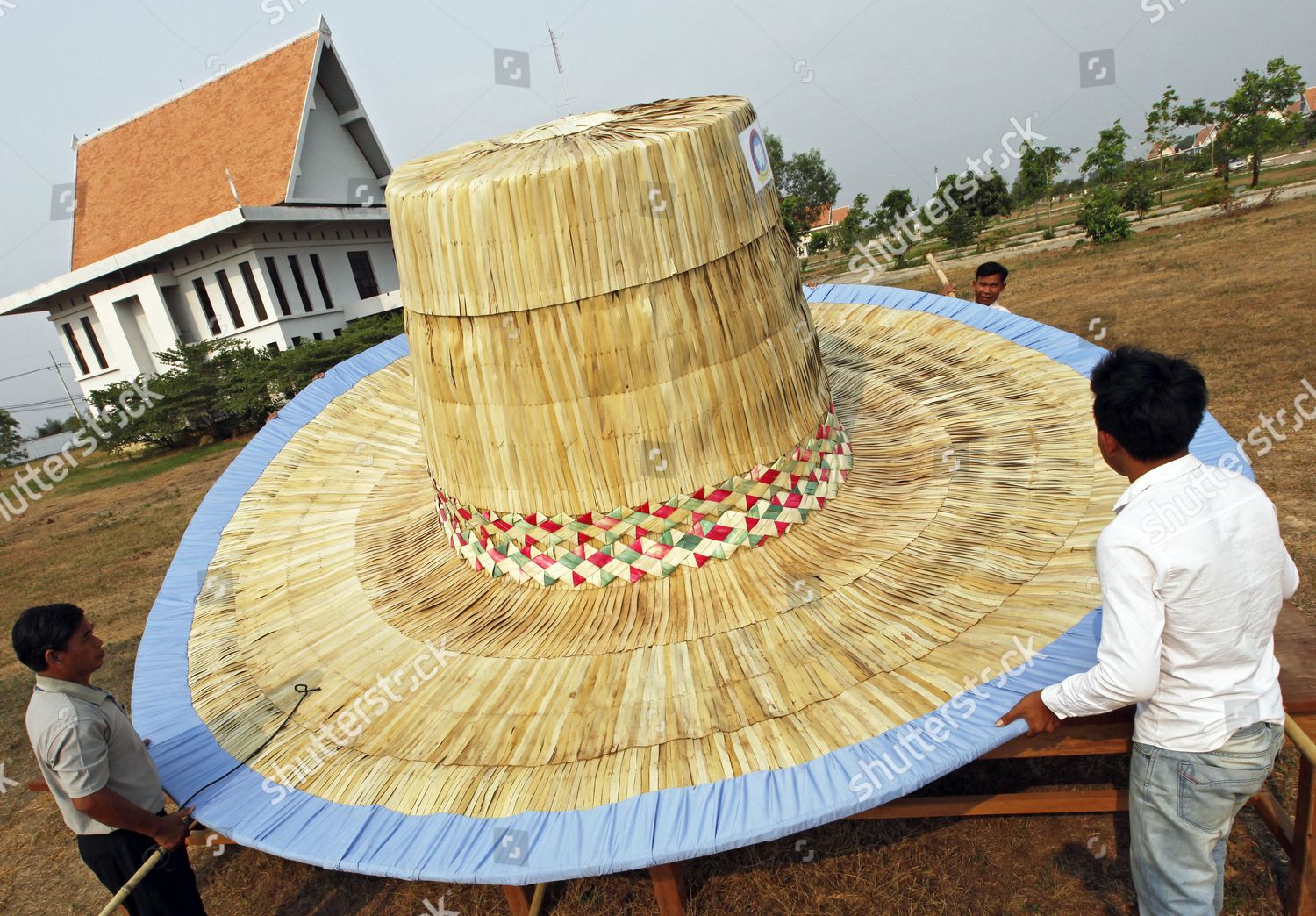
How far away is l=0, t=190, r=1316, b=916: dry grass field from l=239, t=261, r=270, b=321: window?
28.2 feet

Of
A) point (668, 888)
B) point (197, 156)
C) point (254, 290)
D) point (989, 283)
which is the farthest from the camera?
point (197, 156)

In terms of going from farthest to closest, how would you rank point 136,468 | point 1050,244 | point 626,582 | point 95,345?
point 1050,244
point 95,345
point 136,468
point 626,582

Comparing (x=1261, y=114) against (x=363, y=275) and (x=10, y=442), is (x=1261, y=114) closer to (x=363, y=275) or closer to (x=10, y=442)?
(x=363, y=275)

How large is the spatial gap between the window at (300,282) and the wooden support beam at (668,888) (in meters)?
18.6

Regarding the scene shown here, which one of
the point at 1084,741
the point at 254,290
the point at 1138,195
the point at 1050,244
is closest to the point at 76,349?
the point at 254,290

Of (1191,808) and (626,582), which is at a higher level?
(626,582)

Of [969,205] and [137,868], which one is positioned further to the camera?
[969,205]

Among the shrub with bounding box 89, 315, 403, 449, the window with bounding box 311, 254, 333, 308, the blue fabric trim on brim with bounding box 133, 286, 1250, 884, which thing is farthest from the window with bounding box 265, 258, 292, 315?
the blue fabric trim on brim with bounding box 133, 286, 1250, 884

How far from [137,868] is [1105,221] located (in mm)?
19830

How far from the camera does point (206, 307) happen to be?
1781 cm

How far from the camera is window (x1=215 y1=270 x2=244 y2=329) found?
1740cm

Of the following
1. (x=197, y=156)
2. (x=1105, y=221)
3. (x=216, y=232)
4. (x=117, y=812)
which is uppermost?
(x=197, y=156)

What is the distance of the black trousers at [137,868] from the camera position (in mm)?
2449

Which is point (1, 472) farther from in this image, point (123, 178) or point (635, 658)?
point (635, 658)
